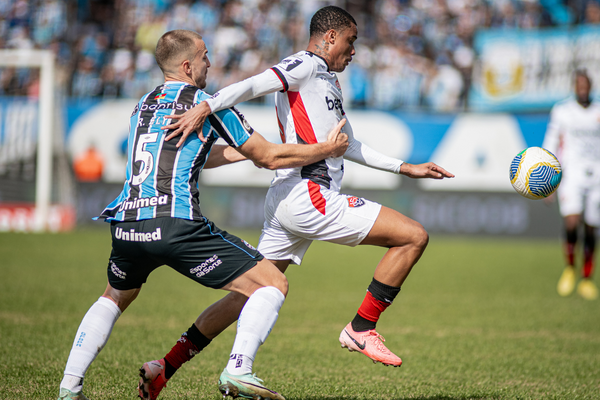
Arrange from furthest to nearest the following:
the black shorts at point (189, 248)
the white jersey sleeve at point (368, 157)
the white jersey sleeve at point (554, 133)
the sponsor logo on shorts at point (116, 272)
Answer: the white jersey sleeve at point (554, 133)
the white jersey sleeve at point (368, 157)
the sponsor logo on shorts at point (116, 272)
the black shorts at point (189, 248)

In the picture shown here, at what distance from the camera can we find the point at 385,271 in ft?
12.9

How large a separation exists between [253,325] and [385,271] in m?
1.07

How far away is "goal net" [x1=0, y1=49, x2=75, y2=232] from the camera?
48.7ft

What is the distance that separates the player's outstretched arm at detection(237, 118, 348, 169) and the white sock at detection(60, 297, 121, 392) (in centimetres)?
119

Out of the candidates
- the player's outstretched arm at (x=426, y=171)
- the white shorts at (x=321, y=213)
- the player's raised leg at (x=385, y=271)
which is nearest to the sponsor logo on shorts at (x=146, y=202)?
the white shorts at (x=321, y=213)

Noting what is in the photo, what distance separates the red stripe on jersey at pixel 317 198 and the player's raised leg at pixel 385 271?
13.0 inches

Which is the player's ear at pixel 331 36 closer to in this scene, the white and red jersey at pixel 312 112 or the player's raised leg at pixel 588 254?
the white and red jersey at pixel 312 112

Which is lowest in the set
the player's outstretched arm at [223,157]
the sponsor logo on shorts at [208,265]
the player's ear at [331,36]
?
the sponsor logo on shorts at [208,265]

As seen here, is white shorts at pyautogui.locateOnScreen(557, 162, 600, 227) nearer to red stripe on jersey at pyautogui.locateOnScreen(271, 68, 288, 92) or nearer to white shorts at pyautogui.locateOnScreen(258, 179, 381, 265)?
white shorts at pyautogui.locateOnScreen(258, 179, 381, 265)

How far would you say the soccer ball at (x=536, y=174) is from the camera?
4.48m

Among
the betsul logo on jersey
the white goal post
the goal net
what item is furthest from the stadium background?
the betsul logo on jersey

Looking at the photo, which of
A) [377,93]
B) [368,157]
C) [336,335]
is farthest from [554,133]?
[377,93]

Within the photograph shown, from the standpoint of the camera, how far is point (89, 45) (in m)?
19.2

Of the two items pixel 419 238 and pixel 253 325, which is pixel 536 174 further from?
pixel 253 325
